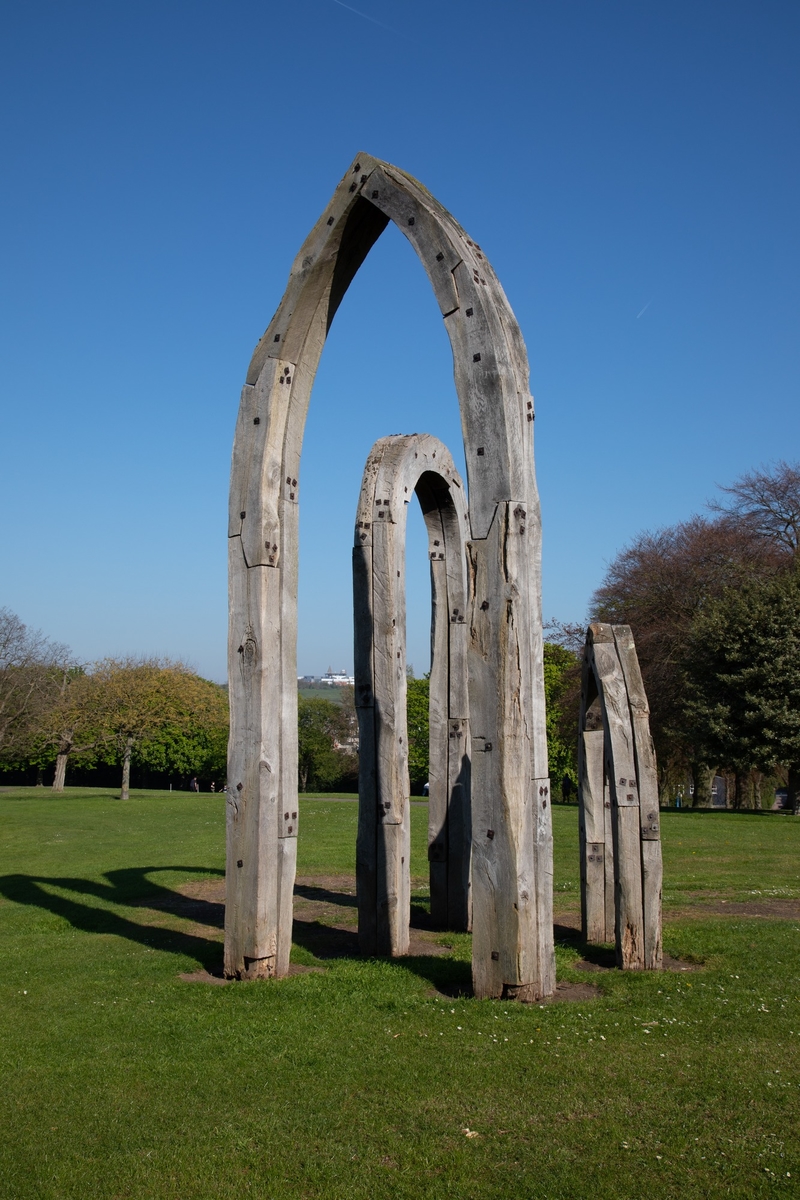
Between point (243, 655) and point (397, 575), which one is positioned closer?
A: point (243, 655)

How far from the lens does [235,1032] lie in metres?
6.42

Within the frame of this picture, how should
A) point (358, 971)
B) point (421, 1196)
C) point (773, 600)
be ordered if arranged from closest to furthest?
point (421, 1196) → point (358, 971) → point (773, 600)

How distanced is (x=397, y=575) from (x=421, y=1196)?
6087 mm

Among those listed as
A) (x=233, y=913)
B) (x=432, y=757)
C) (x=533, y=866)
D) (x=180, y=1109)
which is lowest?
(x=180, y=1109)

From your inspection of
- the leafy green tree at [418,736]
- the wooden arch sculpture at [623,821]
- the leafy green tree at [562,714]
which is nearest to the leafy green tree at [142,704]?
the leafy green tree at [562,714]

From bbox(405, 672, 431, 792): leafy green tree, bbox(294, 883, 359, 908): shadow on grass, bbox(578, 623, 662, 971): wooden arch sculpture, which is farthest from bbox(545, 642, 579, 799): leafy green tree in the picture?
bbox(578, 623, 662, 971): wooden arch sculpture

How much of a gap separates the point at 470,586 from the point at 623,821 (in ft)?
8.85

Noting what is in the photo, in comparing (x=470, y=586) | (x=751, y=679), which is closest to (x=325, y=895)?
(x=470, y=586)

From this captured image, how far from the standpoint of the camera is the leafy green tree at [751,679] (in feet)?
91.9

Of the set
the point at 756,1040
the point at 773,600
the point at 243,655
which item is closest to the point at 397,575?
the point at 243,655

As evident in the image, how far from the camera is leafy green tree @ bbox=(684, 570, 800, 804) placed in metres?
28.0

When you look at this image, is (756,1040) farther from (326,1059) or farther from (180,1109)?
(180,1109)

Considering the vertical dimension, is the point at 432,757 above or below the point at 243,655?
below

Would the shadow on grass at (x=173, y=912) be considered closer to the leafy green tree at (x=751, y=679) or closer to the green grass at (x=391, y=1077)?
the green grass at (x=391, y=1077)
